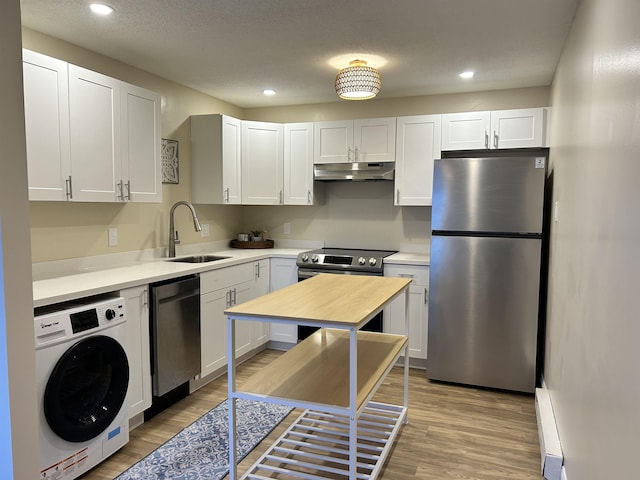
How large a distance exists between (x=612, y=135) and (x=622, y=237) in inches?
15.3

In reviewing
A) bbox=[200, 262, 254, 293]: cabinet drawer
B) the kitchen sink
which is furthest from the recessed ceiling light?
the kitchen sink

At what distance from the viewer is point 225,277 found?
142 inches

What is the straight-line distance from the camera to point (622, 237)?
1.31 metres

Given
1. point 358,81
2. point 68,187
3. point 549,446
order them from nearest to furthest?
point 549,446, point 68,187, point 358,81

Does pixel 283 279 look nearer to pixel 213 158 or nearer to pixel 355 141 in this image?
pixel 213 158

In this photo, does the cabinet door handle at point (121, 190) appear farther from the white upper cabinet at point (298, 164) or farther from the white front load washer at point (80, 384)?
the white upper cabinet at point (298, 164)

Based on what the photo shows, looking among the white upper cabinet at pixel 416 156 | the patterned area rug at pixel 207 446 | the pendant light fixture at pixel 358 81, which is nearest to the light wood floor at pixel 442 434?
the patterned area rug at pixel 207 446

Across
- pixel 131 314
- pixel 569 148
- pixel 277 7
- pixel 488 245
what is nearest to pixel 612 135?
pixel 569 148

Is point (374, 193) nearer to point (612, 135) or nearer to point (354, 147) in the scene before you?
point (354, 147)

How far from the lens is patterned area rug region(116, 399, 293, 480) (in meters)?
2.36

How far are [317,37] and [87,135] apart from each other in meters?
1.51

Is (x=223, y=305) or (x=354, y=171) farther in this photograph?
(x=354, y=171)

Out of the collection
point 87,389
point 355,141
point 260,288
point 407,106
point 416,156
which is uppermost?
point 407,106

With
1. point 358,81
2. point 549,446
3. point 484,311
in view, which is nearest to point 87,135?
point 358,81
